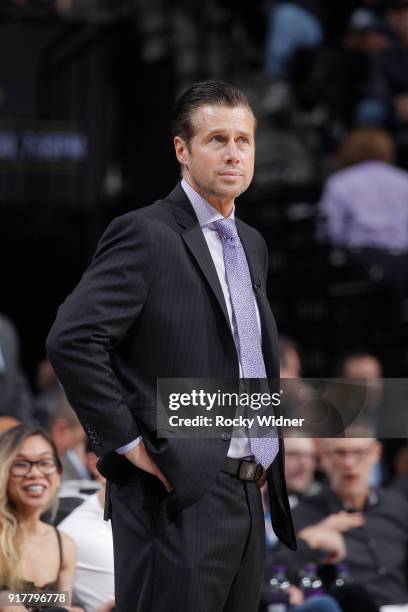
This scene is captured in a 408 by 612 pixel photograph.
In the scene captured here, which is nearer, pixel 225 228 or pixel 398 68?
pixel 225 228

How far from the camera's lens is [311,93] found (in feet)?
32.8

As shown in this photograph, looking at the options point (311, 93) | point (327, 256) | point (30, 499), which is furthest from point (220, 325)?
point (311, 93)

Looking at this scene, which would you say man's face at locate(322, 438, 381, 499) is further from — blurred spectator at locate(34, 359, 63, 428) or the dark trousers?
the dark trousers

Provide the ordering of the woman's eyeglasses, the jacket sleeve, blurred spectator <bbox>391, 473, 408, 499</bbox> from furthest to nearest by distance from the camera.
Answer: blurred spectator <bbox>391, 473, 408, 499</bbox>
the woman's eyeglasses
the jacket sleeve

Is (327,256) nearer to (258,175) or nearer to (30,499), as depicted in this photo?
(258,175)

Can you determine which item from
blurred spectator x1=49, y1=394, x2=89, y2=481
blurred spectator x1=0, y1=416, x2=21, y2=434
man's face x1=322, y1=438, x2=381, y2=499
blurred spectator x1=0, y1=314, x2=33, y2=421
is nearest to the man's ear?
blurred spectator x1=0, y1=416, x2=21, y2=434

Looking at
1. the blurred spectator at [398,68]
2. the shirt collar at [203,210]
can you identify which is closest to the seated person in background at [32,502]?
the shirt collar at [203,210]

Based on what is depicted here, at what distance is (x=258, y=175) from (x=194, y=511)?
743 centimetres

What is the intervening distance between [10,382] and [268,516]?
206cm

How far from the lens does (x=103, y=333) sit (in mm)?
2938

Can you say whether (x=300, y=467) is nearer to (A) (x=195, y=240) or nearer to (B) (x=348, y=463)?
(B) (x=348, y=463)

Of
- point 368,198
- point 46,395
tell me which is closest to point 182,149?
point 46,395

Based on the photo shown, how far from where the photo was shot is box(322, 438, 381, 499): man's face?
19.4 feet

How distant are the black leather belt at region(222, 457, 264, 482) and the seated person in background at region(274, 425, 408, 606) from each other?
2.54m
